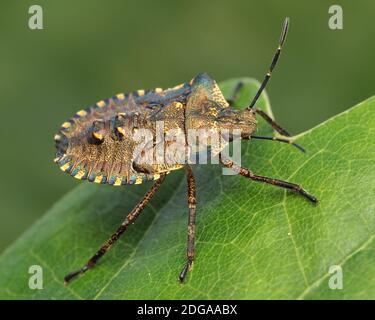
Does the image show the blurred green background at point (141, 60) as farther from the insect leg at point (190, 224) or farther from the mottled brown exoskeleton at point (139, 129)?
the insect leg at point (190, 224)

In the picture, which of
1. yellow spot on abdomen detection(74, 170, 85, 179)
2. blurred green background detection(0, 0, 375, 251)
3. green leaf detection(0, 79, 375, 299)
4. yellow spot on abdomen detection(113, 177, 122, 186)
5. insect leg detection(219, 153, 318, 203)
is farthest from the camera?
blurred green background detection(0, 0, 375, 251)

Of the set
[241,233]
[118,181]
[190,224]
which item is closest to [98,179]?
[118,181]

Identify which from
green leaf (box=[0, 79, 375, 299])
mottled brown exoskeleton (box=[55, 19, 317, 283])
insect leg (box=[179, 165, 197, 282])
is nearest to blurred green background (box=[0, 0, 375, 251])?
green leaf (box=[0, 79, 375, 299])

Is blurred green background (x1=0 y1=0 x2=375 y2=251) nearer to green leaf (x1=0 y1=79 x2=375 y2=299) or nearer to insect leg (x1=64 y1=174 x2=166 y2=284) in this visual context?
green leaf (x1=0 y1=79 x2=375 y2=299)

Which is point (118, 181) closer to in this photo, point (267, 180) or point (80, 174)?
point (80, 174)

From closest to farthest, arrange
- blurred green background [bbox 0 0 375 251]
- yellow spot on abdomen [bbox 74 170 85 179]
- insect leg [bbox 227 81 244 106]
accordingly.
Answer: yellow spot on abdomen [bbox 74 170 85 179] < insect leg [bbox 227 81 244 106] < blurred green background [bbox 0 0 375 251]

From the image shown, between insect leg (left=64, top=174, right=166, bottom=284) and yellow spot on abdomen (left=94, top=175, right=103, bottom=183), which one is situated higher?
yellow spot on abdomen (left=94, top=175, right=103, bottom=183)

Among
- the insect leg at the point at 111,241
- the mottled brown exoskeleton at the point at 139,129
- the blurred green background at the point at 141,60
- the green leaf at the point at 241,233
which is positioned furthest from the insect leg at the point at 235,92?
the blurred green background at the point at 141,60
